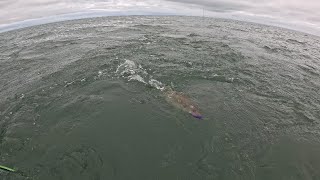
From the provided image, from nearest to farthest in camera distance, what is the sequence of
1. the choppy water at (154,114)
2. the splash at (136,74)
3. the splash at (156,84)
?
the choppy water at (154,114)
the splash at (156,84)
the splash at (136,74)

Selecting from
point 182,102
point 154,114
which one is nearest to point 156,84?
point 182,102

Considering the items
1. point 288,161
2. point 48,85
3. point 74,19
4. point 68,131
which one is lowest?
point 288,161

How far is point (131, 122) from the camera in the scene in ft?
29.9

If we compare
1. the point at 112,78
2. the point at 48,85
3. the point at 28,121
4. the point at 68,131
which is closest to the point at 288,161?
the point at 68,131

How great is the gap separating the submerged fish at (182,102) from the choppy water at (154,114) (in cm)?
31

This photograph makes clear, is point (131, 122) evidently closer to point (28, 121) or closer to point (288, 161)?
point (28, 121)

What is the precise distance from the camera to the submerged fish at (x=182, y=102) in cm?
962

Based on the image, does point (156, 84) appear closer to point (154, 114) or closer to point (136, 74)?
point (136, 74)

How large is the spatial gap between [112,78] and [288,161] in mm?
8123

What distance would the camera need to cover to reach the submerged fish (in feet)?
31.6

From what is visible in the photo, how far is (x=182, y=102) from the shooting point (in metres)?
10.1

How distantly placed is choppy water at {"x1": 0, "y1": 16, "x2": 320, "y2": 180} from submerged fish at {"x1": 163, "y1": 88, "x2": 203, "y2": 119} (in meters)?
0.31

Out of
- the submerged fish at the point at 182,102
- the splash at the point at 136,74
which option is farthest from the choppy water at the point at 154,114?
the submerged fish at the point at 182,102

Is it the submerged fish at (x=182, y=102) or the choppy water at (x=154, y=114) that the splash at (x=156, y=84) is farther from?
the choppy water at (x=154, y=114)
